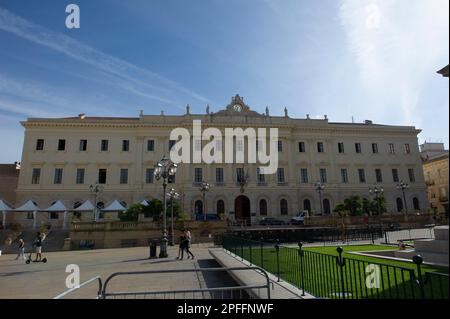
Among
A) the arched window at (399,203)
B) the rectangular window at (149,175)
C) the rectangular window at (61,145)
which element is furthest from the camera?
the arched window at (399,203)

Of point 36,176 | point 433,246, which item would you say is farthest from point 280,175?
point 433,246

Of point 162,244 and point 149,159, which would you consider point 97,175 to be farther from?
point 162,244

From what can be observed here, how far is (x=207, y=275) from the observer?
10062 millimetres

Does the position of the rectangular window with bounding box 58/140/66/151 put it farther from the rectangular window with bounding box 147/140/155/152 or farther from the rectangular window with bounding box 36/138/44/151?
the rectangular window with bounding box 147/140/155/152

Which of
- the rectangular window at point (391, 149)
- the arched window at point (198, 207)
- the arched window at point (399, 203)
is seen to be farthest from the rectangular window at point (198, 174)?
the rectangular window at point (391, 149)

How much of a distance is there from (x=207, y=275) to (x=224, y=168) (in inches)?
1164

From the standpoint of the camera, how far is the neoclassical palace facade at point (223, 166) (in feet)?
121

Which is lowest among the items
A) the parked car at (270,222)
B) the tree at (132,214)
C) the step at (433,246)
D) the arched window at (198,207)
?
the step at (433,246)

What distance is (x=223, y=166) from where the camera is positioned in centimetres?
3947

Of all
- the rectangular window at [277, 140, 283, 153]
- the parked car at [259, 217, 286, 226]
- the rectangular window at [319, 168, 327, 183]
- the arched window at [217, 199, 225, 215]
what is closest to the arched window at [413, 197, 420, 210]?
the rectangular window at [319, 168, 327, 183]

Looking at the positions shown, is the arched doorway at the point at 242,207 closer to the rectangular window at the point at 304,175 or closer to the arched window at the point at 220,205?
the arched window at the point at 220,205
